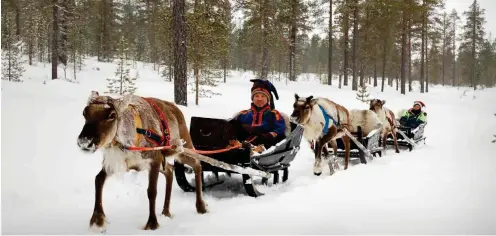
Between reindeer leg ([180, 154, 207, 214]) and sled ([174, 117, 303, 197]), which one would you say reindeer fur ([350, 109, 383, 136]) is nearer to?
sled ([174, 117, 303, 197])

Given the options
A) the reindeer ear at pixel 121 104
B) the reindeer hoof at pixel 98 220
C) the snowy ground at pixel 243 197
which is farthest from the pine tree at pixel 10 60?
the reindeer ear at pixel 121 104

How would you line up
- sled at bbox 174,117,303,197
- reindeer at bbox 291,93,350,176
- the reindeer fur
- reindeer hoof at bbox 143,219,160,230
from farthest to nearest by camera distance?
the reindeer fur → reindeer at bbox 291,93,350,176 → sled at bbox 174,117,303,197 → reindeer hoof at bbox 143,219,160,230

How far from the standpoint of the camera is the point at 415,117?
13.4 meters

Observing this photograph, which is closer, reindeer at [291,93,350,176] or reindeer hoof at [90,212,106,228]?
reindeer hoof at [90,212,106,228]

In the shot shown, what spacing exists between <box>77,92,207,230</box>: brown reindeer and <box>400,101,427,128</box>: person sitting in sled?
36.6 feet

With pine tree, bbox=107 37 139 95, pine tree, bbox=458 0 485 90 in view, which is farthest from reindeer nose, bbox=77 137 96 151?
pine tree, bbox=107 37 139 95

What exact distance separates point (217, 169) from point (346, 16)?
29371mm

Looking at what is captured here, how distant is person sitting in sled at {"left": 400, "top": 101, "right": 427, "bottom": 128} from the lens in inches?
523

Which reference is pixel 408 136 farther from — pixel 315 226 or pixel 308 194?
pixel 315 226

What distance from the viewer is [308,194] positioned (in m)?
5.71

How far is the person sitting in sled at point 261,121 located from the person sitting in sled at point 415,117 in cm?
889

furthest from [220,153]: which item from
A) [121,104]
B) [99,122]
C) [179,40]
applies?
[179,40]

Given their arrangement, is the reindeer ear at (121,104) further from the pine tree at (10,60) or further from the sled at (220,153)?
the pine tree at (10,60)

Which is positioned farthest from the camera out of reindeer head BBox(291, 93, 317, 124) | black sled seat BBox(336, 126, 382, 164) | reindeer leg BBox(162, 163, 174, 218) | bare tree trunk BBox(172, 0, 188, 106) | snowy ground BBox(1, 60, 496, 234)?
bare tree trunk BBox(172, 0, 188, 106)
